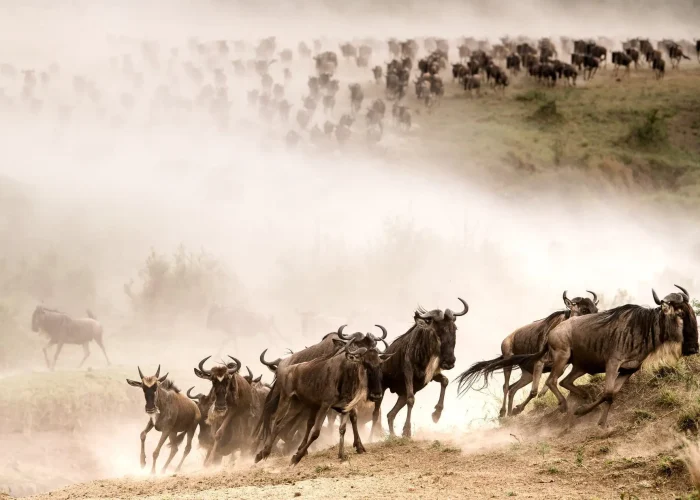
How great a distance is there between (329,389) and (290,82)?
61393 millimetres

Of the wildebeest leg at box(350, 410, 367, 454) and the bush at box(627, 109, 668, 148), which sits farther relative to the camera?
the bush at box(627, 109, 668, 148)

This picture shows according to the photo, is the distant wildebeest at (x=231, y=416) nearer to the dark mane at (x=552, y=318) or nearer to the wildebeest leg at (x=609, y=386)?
the dark mane at (x=552, y=318)

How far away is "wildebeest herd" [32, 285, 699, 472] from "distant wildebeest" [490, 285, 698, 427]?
11mm

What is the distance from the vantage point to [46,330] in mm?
27641

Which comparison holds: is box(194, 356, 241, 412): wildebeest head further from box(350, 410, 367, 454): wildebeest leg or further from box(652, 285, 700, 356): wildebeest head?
box(652, 285, 700, 356): wildebeest head

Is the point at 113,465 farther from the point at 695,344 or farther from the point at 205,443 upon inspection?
the point at 695,344

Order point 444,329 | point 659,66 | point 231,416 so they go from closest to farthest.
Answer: point 444,329
point 231,416
point 659,66

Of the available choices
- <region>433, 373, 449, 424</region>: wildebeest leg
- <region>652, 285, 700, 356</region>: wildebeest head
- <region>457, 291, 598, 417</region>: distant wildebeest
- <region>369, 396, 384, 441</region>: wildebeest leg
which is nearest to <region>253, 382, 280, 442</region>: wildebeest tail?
<region>369, 396, 384, 441</region>: wildebeest leg

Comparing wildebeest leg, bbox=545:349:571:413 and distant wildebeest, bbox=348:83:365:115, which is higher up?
distant wildebeest, bbox=348:83:365:115

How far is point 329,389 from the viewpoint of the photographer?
1251 cm

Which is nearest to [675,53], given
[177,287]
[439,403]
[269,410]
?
[177,287]

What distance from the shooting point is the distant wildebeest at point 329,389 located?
484 inches

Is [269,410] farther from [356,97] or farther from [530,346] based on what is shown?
[356,97]

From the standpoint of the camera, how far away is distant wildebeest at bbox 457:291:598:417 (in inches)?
499
